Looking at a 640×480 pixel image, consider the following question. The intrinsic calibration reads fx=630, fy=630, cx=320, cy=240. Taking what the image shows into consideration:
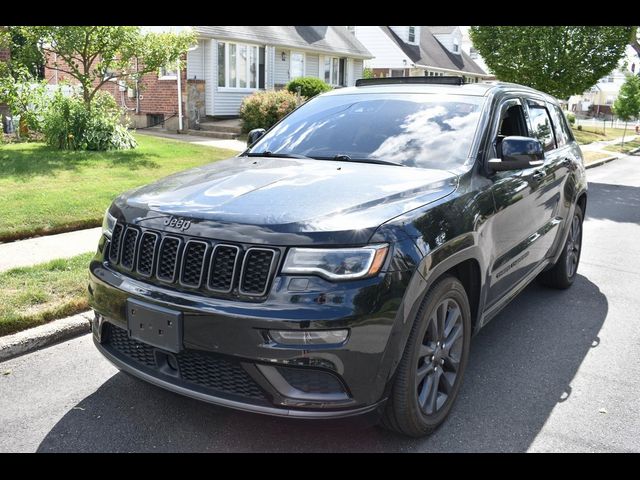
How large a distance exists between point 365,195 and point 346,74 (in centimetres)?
2809

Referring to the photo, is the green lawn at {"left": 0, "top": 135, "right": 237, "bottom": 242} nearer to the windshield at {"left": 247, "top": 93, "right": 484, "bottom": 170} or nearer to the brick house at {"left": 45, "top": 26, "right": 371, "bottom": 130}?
the windshield at {"left": 247, "top": 93, "right": 484, "bottom": 170}

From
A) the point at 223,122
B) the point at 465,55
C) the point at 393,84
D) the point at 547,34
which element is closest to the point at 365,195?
the point at 393,84

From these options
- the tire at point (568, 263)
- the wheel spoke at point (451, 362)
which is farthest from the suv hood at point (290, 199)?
the tire at point (568, 263)

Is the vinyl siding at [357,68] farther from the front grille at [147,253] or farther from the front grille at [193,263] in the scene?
the front grille at [193,263]

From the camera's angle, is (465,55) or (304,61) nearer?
(304,61)

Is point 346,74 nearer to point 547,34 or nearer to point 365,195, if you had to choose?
point 547,34

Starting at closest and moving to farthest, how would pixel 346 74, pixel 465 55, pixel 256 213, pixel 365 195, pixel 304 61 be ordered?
1. pixel 256 213
2. pixel 365 195
3. pixel 304 61
4. pixel 346 74
5. pixel 465 55

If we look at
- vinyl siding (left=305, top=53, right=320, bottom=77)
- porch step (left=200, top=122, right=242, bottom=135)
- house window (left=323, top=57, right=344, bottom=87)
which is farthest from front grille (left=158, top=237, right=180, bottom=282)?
house window (left=323, top=57, right=344, bottom=87)

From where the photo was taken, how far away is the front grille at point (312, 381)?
2.69m

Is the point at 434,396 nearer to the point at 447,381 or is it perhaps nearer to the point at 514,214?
the point at 447,381

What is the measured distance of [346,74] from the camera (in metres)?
30.1

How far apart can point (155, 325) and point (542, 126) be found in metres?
3.67

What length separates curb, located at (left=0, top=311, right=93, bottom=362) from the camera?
419 centimetres
